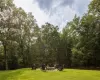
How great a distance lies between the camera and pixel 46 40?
3804 inches

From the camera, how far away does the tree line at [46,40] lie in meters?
60.0

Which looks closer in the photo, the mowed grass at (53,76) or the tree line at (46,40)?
the mowed grass at (53,76)

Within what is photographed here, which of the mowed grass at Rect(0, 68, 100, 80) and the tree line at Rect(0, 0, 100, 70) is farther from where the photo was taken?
the tree line at Rect(0, 0, 100, 70)

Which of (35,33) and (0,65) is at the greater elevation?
(35,33)

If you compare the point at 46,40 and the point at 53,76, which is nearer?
the point at 53,76

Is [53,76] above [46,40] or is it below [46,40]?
below

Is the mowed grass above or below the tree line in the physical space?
below

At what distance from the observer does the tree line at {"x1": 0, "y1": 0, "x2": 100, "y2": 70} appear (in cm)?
5997

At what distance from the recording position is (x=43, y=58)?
9331 cm

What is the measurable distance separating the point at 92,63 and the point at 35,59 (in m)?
24.3

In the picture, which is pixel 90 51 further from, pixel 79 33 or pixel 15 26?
pixel 15 26

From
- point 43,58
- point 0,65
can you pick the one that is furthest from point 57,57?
point 0,65

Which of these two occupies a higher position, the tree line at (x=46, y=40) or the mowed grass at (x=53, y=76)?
the tree line at (x=46, y=40)

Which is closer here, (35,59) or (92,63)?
(92,63)
